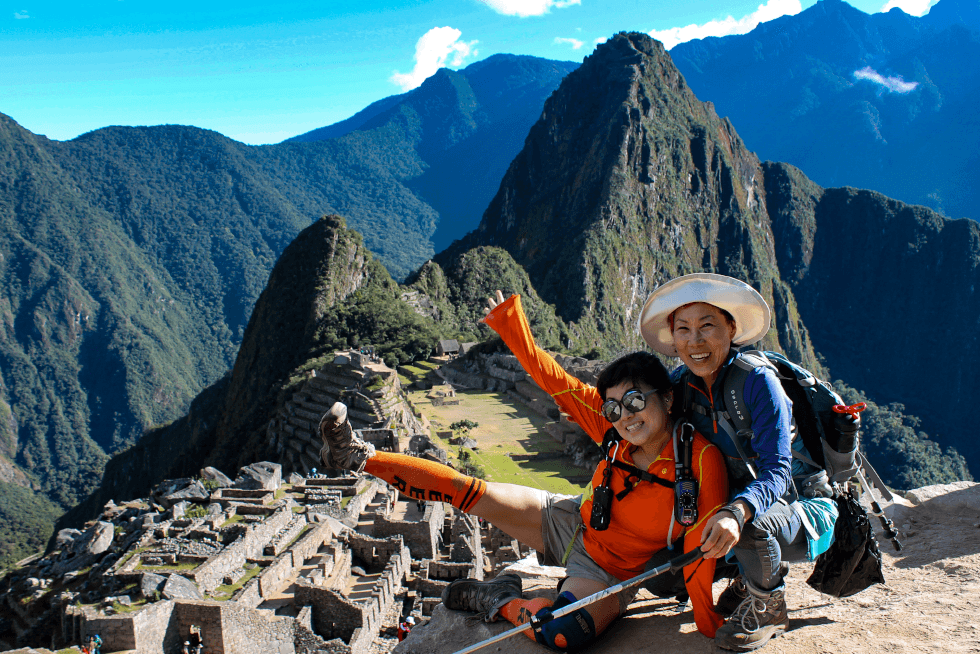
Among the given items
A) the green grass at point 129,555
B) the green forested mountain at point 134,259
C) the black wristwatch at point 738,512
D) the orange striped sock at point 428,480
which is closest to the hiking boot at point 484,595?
the orange striped sock at point 428,480

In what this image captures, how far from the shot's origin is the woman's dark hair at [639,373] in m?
3.38

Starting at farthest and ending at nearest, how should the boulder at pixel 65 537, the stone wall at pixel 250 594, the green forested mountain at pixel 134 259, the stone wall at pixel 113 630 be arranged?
the green forested mountain at pixel 134 259 → the boulder at pixel 65 537 → the stone wall at pixel 250 594 → the stone wall at pixel 113 630

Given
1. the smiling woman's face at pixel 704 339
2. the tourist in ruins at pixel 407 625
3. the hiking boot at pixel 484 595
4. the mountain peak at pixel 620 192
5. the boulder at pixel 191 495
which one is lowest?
the tourist in ruins at pixel 407 625

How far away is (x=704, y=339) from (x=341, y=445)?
2.14 metres

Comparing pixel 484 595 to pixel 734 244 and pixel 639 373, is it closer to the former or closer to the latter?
pixel 639 373

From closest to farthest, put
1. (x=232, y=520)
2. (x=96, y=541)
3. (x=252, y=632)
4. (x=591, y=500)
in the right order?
(x=591, y=500), (x=252, y=632), (x=232, y=520), (x=96, y=541)

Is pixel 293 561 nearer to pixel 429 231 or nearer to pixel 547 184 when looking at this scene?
pixel 547 184

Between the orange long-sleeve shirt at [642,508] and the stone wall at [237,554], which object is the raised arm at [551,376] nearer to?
the orange long-sleeve shirt at [642,508]

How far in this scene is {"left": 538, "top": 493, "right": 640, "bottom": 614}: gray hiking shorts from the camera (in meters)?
3.45

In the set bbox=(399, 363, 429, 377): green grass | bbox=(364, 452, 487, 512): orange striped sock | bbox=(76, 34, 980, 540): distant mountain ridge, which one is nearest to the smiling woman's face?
bbox=(364, 452, 487, 512): orange striped sock

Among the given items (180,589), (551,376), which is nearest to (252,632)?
(180,589)

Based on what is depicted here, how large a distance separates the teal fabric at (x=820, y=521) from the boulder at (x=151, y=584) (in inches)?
358

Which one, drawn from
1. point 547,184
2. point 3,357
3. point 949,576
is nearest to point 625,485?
point 949,576

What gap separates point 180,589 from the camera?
929 centimetres
